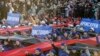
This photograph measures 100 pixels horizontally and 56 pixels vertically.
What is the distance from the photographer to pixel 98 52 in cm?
2258

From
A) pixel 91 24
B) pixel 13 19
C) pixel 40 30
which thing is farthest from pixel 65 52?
pixel 13 19

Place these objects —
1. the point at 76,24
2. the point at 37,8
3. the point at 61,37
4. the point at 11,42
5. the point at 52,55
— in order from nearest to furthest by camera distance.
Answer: the point at 52,55 < the point at 11,42 < the point at 61,37 < the point at 76,24 < the point at 37,8

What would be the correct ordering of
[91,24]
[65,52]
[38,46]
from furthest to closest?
[91,24]
[38,46]
[65,52]

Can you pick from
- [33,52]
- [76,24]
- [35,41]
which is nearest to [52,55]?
[33,52]

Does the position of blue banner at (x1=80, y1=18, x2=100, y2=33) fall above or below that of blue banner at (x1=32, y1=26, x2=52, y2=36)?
below

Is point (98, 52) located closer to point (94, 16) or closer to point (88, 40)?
point (88, 40)

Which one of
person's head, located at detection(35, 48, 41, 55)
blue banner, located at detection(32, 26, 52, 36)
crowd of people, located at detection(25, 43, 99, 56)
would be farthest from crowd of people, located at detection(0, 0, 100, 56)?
person's head, located at detection(35, 48, 41, 55)

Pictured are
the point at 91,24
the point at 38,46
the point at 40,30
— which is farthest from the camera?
the point at 91,24

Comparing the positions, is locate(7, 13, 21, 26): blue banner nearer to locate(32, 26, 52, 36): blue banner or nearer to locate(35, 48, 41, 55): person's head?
locate(32, 26, 52, 36): blue banner

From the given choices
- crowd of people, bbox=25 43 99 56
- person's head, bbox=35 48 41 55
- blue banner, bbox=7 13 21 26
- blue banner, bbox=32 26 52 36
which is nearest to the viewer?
person's head, bbox=35 48 41 55

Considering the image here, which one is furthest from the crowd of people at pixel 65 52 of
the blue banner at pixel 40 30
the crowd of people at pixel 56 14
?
the crowd of people at pixel 56 14

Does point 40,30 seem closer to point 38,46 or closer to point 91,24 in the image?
point 38,46

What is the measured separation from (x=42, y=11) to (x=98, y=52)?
12.5 m

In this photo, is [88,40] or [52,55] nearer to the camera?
[52,55]
